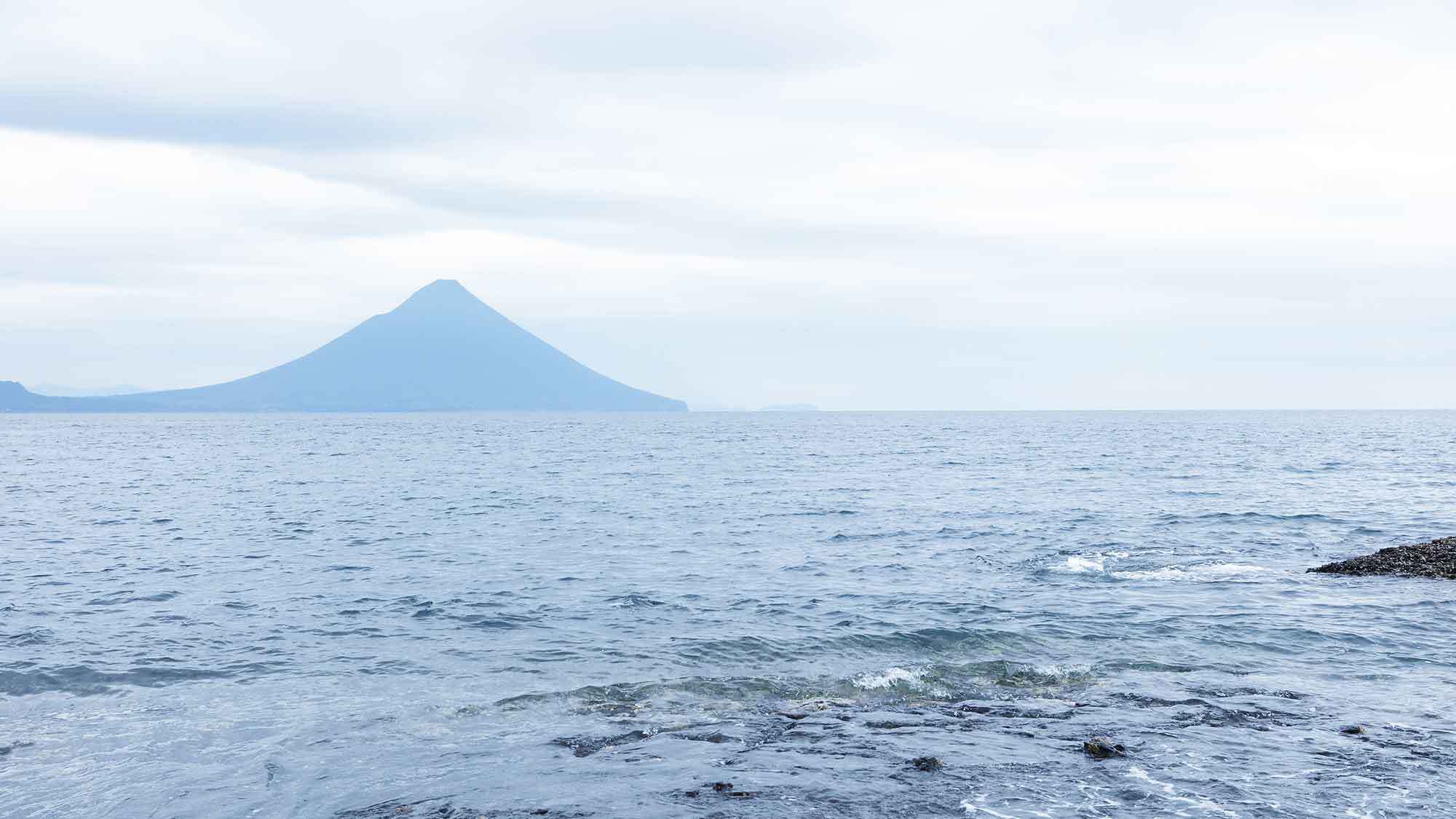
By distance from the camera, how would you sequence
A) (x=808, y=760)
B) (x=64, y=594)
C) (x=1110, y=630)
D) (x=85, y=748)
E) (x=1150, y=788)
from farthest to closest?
(x=64, y=594) < (x=1110, y=630) < (x=85, y=748) < (x=808, y=760) < (x=1150, y=788)

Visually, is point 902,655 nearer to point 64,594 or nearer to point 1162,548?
point 1162,548

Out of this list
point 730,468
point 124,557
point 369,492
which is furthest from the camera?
point 730,468

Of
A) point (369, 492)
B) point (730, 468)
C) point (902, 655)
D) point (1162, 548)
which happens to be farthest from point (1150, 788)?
point (730, 468)

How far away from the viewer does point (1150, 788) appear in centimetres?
1558

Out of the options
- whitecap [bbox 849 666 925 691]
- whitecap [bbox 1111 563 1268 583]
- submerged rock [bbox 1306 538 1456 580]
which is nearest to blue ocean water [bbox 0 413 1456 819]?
whitecap [bbox 849 666 925 691]

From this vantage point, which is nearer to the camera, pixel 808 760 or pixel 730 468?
pixel 808 760

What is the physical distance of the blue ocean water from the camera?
1608 cm

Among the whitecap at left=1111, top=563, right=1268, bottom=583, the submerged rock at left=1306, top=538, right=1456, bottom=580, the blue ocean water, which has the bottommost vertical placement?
the blue ocean water

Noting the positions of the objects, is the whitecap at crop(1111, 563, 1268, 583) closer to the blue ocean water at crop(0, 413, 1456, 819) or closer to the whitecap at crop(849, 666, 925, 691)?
the blue ocean water at crop(0, 413, 1456, 819)

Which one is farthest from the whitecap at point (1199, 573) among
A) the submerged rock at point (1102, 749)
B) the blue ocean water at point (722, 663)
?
the submerged rock at point (1102, 749)

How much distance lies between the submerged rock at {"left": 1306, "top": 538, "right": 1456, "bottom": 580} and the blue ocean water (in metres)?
2.14

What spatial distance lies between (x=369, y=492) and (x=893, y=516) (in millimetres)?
40519

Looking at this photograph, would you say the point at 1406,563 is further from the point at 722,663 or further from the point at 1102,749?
the point at 722,663

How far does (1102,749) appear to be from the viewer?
677 inches
